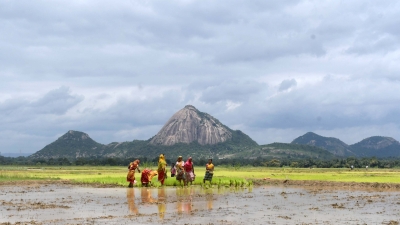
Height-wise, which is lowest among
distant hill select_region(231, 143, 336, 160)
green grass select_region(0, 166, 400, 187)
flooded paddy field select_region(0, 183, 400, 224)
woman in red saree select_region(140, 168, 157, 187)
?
flooded paddy field select_region(0, 183, 400, 224)

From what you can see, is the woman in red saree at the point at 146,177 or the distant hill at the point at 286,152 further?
the distant hill at the point at 286,152

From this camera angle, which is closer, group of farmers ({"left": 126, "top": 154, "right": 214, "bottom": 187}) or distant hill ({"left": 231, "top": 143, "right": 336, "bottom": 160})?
group of farmers ({"left": 126, "top": 154, "right": 214, "bottom": 187})

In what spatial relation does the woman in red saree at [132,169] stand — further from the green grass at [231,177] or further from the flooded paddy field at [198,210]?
the flooded paddy field at [198,210]

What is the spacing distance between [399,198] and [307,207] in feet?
21.9

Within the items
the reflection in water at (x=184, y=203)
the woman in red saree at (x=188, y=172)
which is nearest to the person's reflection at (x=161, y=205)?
the reflection in water at (x=184, y=203)

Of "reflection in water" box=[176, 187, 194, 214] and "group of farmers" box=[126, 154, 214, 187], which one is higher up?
"group of farmers" box=[126, 154, 214, 187]

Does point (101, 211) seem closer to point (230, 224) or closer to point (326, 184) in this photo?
point (230, 224)

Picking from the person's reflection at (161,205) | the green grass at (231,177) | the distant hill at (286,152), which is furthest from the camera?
the distant hill at (286,152)

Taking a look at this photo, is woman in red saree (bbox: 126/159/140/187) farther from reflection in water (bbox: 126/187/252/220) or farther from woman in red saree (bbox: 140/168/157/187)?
reflection in water (bbox: 126/187/252/220)

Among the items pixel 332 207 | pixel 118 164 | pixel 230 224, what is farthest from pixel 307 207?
pixel 118 164

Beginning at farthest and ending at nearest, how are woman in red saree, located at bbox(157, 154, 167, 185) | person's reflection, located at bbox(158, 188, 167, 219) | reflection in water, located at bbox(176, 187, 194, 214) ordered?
woman in red saree, located at bbox(157, 154, 167, 185)
reflection in water, located at bbox(176, 187, 194, 214)
person's reflection, located at bbox(158, 188, 167, 219)

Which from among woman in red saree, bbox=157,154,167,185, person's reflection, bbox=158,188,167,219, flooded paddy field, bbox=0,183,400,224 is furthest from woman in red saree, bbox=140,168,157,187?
flooded paddy field, bbox=0,183,400,224

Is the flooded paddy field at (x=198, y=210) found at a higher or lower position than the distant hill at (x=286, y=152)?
lower

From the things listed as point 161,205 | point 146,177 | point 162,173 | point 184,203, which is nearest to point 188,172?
point 162,173
